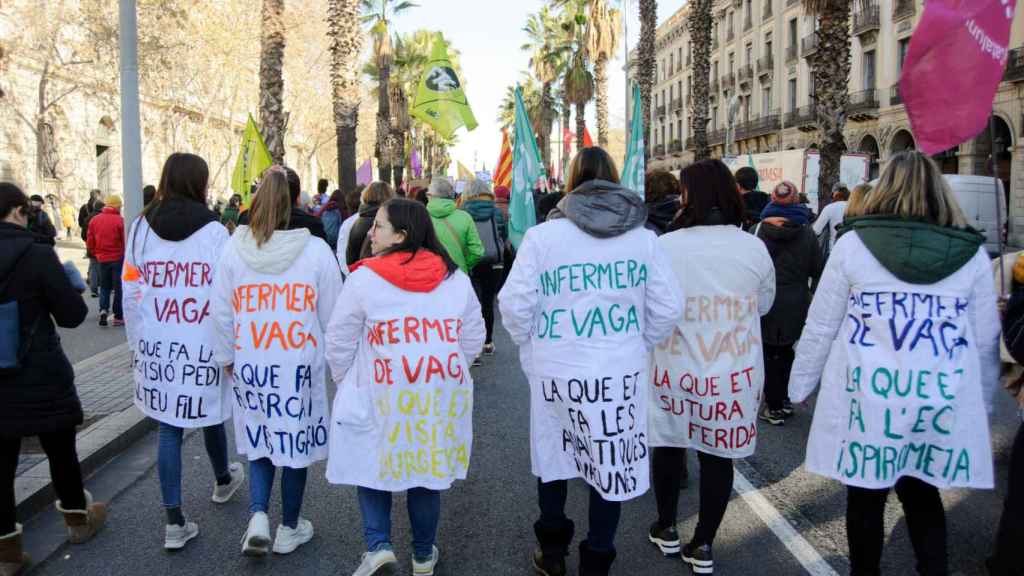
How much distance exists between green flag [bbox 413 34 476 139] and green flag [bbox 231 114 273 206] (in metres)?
2.80

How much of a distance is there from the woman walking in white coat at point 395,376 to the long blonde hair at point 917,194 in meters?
1.79

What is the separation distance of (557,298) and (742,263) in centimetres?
93

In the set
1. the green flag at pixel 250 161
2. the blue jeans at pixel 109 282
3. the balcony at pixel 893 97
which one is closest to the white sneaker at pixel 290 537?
the green flag at pixel 250 161

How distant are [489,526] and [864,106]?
116 feet

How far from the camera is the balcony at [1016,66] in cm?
2573

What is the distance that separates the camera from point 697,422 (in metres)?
3.75

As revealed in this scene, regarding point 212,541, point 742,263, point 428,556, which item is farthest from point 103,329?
point 742,263

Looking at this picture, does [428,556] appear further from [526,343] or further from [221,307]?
[221,307]

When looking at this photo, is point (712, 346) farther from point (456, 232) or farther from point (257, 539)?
point (456, 232)

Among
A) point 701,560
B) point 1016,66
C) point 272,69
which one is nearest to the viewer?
point 701,560

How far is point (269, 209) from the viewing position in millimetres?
3844

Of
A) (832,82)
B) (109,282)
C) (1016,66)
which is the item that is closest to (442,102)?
(109,282)

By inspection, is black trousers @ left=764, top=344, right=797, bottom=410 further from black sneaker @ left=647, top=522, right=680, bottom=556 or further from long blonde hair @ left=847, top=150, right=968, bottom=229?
long blonde hair @ left=847, top=150, right=968, bottom=229

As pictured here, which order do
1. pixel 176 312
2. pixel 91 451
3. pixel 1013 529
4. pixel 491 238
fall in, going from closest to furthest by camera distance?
pixel 1013 529 → pixel 176 312 → pixel 91 451 → pixel 491 238
